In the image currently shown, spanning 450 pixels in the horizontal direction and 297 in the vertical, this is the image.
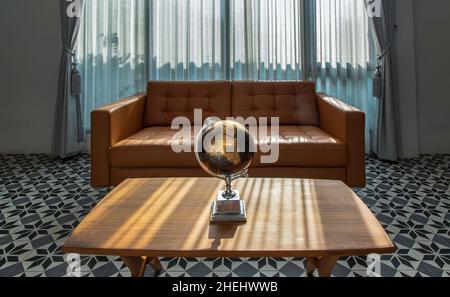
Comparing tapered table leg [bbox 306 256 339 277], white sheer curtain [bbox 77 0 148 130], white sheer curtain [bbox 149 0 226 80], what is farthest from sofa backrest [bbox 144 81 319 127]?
tapered table leg [bbox 306 256 339 277]

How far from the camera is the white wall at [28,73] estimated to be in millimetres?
3480

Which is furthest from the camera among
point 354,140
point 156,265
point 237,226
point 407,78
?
point 407,78

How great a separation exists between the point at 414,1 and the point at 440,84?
88cm

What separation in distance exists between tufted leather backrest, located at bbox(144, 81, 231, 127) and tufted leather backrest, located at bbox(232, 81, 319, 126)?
4.1 inches

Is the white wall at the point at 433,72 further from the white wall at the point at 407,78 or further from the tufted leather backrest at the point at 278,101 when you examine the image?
the tufted leather backrest at the point at 278,101

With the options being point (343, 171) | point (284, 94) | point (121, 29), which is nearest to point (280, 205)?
point (343, 171)

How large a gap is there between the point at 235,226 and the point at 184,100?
6.69 ft

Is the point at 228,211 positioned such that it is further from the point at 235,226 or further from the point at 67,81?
the point at 67,81

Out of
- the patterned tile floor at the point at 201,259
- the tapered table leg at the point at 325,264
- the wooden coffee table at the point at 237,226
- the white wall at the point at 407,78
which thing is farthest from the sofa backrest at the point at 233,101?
the tapered table leg at the point at 325,264

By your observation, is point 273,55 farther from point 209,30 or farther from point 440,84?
point 440,84

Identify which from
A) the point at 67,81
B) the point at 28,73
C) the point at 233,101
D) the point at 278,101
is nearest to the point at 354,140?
the point at 278,101

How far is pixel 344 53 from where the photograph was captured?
3396 mm

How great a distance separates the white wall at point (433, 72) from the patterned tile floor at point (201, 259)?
12.1 inches

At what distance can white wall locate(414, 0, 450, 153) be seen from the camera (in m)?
3.38
